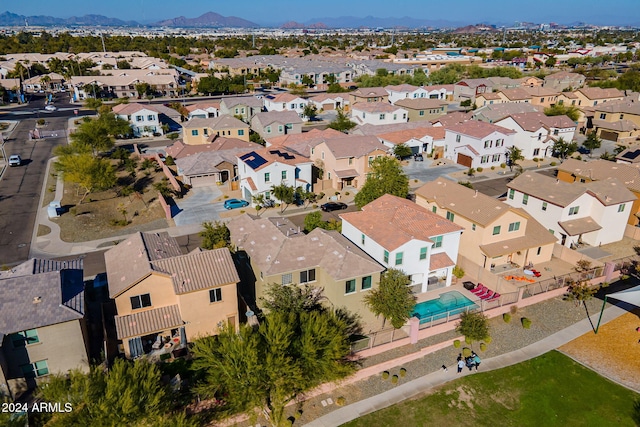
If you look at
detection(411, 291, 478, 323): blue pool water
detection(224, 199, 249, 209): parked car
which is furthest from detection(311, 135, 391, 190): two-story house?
detection(411, 291, 478, 323): blue pool water

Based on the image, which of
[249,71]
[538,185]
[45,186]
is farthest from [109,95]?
[538,185]

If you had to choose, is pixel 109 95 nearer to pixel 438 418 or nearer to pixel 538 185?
pixel 538 185

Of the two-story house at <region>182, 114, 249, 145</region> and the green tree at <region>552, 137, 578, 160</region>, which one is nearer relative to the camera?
the green tree at <region>552, 137, 578, 160</region>

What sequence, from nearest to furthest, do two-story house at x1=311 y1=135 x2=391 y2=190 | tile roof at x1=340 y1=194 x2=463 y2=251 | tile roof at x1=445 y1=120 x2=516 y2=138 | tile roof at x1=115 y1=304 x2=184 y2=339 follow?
tile roof at x1=115 y1=304 x2=184 y2=339, tile roof at x1=340 y1=194 x2=463 y2=251, two-story house at x1=311 y1=135 x2=391 y2=190, tile roof at x1=445 y1=120 x2=516 y2=138

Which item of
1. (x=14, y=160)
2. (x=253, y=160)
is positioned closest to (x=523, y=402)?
(x=253, y=160)

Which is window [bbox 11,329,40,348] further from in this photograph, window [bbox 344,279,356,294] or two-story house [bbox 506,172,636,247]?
two-story house [bbox 506,172,636,247]
